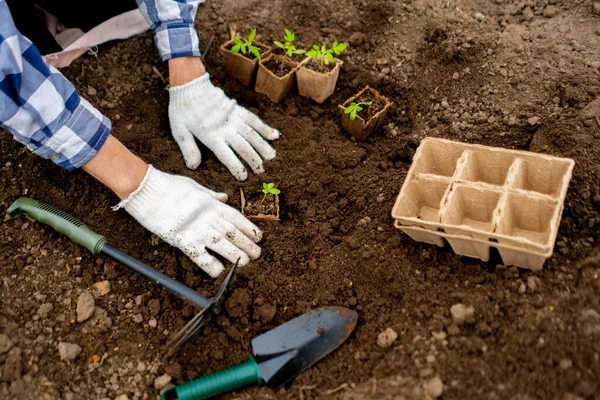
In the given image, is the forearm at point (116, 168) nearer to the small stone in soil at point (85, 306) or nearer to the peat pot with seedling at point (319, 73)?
the small stone in soil at point (85, 306)

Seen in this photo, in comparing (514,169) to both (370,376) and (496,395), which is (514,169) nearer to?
(496,395)

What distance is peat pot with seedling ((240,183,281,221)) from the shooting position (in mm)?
2387

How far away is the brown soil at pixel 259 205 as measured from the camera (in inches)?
95.9

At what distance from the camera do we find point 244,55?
2.83 meters

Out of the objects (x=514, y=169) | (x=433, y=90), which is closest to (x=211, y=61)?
(x=433, y=90)

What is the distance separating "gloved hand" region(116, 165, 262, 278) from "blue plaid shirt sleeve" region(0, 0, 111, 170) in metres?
0.30

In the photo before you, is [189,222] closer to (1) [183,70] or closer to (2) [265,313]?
(2) [265,313]

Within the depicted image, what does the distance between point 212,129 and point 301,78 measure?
585mm

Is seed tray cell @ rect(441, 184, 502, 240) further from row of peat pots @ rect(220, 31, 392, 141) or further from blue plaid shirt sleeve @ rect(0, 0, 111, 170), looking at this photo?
blue plaid shirt sleeve @ rect(0, 0, 111, 170)

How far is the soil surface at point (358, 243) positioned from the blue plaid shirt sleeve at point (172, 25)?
1.08 feet

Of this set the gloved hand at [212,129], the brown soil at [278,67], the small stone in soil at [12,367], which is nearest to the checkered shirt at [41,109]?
the gloved hand at [212,129]

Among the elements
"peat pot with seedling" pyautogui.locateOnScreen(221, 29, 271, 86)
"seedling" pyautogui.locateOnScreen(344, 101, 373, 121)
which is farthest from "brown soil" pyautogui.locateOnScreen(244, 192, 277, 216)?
"peat pot with seedling" pyautogui.locateOnScreen(221, 29, 271, 86)

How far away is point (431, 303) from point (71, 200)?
179 centimetres

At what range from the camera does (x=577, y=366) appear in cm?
160
